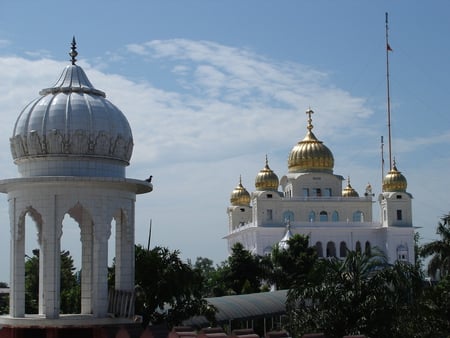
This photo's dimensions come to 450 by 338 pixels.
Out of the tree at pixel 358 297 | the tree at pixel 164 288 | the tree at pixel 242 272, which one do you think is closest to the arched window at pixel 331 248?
the tree at pixel 242 272

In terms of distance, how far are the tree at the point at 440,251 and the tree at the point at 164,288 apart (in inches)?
714

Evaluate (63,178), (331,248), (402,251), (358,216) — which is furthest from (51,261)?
(358,216)

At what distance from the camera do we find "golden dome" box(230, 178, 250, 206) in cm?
9069

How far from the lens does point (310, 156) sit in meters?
82.9

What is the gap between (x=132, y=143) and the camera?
23.0m

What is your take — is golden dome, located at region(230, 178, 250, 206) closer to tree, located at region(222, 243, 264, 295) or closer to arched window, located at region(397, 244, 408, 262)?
arched window, located at region(397, 244, 408, 262)

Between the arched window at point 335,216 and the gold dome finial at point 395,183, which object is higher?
the gold dome finial at point 395,183

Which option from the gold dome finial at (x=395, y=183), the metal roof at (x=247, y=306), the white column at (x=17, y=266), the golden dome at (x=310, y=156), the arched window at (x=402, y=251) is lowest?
the metal roof at (x=247, y=306)

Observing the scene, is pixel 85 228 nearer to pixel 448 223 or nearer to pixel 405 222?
pixel 448 223

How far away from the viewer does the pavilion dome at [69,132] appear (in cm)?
2170

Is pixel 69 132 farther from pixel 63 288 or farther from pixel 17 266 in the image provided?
pixel 63 288

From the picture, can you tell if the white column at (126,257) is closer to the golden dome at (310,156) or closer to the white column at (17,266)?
the white column at (17,266)

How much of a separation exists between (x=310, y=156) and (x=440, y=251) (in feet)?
124

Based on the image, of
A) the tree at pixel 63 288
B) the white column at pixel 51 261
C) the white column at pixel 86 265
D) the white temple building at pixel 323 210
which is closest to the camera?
the white column at pixel 51 261
